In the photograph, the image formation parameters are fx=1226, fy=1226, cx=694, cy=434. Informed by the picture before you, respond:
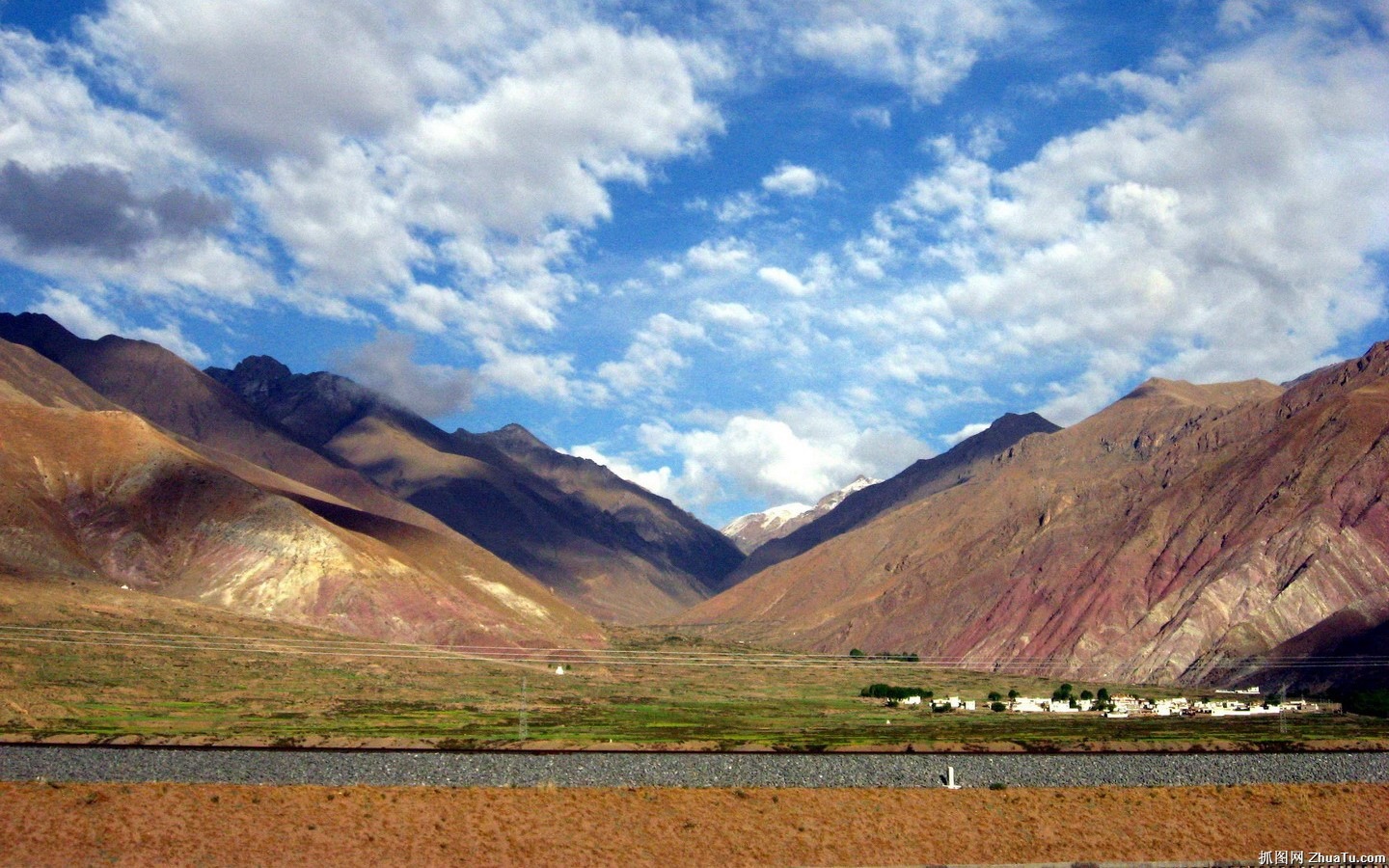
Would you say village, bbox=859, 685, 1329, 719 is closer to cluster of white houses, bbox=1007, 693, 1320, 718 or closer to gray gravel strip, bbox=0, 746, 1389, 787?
cluster of white houses, bbox=1007, 693, 1320, 718

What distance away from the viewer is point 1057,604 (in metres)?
198

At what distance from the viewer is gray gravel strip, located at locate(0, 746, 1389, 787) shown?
4484 centimetres

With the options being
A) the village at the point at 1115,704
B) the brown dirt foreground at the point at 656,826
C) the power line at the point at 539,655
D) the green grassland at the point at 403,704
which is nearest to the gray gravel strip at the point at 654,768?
the brown dirt foreground at the point at 656,826

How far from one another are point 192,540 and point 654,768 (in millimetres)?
121286

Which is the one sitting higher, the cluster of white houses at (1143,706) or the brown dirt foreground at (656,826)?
the brown dirt foreground at (656,826)

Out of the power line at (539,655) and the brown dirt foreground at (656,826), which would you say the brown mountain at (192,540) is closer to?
the power line at (539,655)

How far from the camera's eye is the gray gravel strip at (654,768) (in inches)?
1766

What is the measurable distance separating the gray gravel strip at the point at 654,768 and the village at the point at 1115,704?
53.2 meters

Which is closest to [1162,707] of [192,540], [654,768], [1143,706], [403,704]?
[1143,706]

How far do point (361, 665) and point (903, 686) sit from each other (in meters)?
62.7

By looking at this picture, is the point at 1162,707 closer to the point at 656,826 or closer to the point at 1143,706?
the point at 1143,706

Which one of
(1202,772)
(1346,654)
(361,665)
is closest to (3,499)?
(361,665)

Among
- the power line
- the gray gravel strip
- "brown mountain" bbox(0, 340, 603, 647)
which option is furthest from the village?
"brown mountain" bbox(0, 340, 603, 647)

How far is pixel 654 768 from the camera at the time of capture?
47906mm
